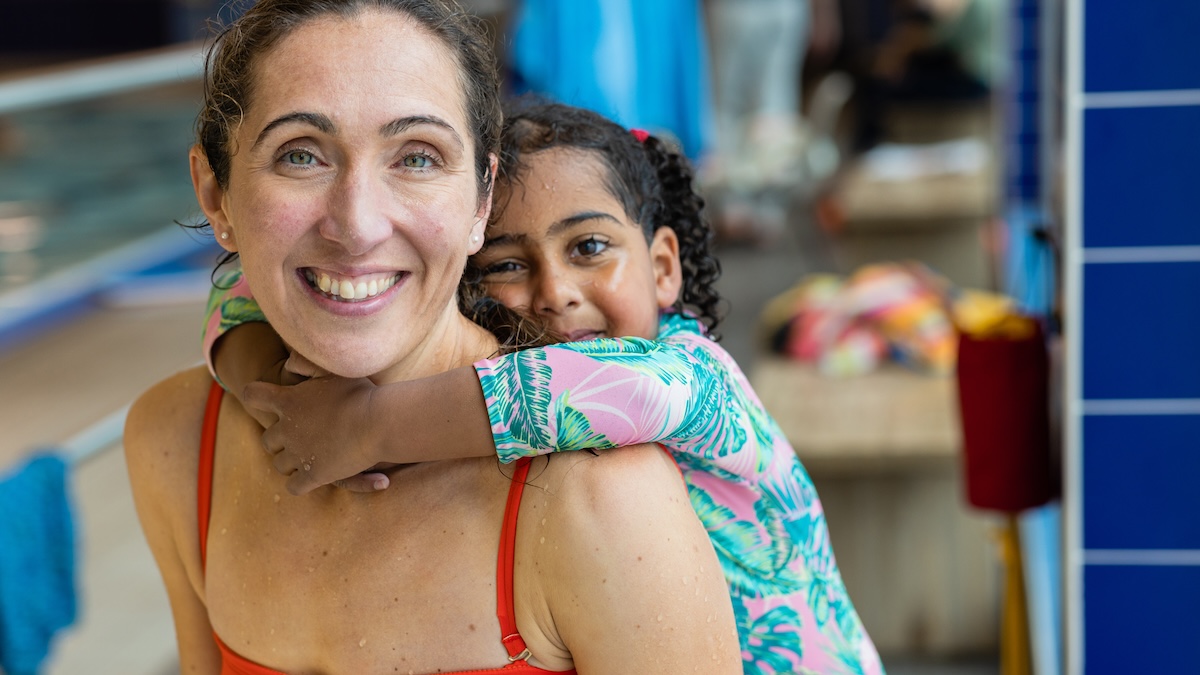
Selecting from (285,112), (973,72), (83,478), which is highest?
(285,112)

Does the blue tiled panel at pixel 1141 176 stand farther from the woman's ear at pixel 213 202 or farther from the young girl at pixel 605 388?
the woman's ear at pixel 213 202

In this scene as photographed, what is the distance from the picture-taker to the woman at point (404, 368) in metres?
1.19

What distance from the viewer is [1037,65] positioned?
4656mm

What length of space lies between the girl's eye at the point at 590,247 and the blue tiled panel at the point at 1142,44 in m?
0.88

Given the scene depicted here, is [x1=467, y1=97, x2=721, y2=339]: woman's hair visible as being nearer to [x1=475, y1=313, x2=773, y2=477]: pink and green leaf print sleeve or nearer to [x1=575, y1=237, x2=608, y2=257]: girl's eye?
[x1=575, y1=237, x2=608, y2=257]: girl's eye

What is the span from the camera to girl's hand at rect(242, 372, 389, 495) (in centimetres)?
125

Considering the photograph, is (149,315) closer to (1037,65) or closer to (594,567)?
(1037,65)

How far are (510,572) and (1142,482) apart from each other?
1249mm

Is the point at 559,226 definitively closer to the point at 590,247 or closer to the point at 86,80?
the point at 590,247

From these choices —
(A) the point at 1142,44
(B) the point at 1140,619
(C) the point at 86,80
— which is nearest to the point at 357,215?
(A) the point at 1142,44

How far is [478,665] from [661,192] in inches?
27.9

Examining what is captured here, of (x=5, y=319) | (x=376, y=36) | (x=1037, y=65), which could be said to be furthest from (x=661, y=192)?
(x=5, y=319)

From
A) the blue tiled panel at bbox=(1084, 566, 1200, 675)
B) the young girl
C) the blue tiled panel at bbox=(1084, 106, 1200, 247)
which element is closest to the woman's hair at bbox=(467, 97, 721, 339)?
the young girl

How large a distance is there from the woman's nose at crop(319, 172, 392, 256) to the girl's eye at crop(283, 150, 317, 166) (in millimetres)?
34
